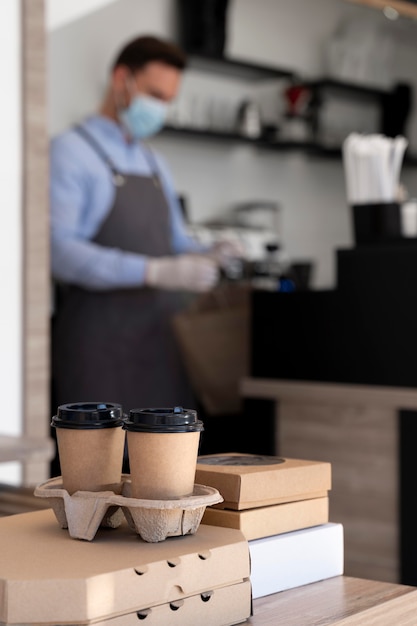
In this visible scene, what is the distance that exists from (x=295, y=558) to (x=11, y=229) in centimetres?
216

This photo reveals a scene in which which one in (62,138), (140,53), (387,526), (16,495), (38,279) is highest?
(140,53)

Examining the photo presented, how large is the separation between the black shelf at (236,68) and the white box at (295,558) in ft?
15.3

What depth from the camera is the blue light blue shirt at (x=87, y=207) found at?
3561 millimetres

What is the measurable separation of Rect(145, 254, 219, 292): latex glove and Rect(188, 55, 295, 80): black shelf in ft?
7.12

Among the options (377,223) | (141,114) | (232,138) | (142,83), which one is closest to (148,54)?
(142,83)

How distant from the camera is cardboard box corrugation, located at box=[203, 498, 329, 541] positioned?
1099 millimetres

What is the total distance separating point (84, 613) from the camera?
2.83ft

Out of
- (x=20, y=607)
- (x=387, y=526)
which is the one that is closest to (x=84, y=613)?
(x=20, y=607)

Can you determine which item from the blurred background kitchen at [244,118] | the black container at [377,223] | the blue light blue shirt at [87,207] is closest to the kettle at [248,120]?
the blurred background kitchen at [244,118]

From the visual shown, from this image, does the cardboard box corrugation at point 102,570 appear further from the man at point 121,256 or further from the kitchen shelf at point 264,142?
the kitchen shelf at point 264,142

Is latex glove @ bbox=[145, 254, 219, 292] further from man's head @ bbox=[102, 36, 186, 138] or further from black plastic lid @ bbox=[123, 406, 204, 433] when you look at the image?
black plastic lid @ bbox=[123, 406, 204, 433]

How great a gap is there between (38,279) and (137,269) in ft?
1.59

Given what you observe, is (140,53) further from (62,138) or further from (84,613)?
(84,613)

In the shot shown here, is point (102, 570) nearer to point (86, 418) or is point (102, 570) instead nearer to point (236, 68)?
point (86, 418)
